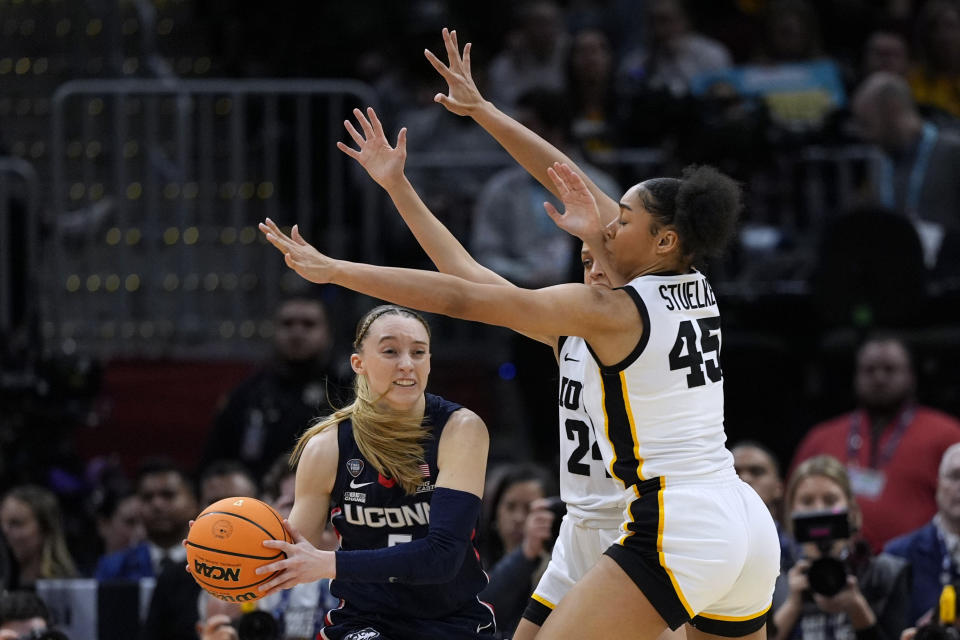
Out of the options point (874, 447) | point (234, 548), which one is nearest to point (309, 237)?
point (874, 447)

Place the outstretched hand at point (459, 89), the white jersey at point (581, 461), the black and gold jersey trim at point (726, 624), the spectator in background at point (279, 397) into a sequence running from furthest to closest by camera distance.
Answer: the spectator in background at point (279, 397) < the outstretched hand at point (459, 89) < the white jersey at point (581, 461) < the black and gold jersey trim at point (726, 624)

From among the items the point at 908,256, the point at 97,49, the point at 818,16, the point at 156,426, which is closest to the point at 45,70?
the point at 97,49

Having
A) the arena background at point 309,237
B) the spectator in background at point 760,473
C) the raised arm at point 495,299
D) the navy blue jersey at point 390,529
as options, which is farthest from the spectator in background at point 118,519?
the raised arm at point 495,299

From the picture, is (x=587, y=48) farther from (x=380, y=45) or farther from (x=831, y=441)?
(x=831, y=441)

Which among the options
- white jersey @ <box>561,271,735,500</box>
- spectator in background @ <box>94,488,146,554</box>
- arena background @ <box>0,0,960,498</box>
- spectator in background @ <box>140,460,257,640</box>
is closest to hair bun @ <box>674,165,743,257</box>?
white jersey @ <box>561,271,735,500</box>

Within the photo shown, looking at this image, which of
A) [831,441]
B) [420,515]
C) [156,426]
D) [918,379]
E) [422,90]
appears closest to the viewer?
[420,515]

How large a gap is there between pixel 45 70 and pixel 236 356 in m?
3.35

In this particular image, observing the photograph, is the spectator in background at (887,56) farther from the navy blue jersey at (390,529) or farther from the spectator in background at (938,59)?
the navy blue jersey at (390,529)

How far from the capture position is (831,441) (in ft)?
28.3

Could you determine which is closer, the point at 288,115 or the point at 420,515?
the point at 420,515

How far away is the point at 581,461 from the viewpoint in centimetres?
521

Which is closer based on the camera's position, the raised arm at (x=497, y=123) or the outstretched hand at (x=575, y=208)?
the outstretched hand at (x=575, y=208)

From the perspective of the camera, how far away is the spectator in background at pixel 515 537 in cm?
672

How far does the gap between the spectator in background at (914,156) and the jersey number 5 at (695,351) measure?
4908mm
